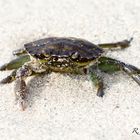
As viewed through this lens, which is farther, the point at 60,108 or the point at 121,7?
the point at 121,7

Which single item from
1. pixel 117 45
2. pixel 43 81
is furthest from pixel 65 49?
pixel 117 45

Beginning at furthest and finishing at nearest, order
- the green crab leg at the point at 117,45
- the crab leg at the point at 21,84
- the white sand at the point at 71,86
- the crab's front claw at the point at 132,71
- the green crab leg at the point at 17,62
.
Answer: the green crab leg at the point at 117,45
the green crab leg at the point at 17,62
the crab's front claw at the point at 132,71
the crab leg at the point at 21,84
the white sand at the point at 71,86

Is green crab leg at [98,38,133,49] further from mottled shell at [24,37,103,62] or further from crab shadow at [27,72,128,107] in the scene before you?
mottled shell at [24,37,103,62]

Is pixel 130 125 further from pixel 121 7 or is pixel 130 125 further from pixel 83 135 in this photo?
pixel 121 7

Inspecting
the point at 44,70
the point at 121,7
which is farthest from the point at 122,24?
the point at 44,70

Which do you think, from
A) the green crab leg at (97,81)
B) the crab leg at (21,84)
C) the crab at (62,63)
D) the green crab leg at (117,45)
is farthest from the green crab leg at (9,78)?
the green crab leg at (117,45)

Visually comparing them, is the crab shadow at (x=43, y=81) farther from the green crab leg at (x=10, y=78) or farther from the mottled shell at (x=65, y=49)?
the mottled shell at (x=65, y=49)

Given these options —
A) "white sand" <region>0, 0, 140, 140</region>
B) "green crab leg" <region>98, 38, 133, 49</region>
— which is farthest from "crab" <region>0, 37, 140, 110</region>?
"green crab leg" <region>98, 38, 133, 49</region>
